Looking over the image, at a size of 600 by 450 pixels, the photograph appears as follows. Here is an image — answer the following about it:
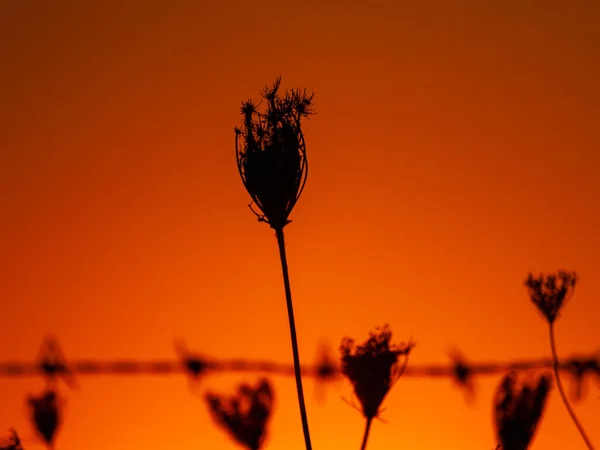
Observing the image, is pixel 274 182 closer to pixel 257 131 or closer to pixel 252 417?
pixel 257 131

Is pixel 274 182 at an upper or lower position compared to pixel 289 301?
upper

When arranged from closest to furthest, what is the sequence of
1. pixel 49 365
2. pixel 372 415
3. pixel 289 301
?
pixel 49 365, pixel 372 415, pixel 289 301

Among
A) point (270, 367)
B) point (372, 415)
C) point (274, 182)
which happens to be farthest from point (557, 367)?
point (274, 182)

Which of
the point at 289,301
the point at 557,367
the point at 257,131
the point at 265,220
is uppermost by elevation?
the point at 257,131

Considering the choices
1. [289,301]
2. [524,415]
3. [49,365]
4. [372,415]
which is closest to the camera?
[49,365]

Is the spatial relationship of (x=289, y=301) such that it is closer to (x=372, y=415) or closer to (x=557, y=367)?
(x=372, y=415)

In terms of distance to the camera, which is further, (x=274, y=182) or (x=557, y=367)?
(x=274, y=182)

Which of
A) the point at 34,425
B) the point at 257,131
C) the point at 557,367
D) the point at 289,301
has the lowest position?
the point at 34,425

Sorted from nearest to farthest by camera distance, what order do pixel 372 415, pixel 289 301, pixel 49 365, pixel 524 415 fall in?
pixel 49 365 < pixel 524 415 < pixel 372 415 < pixel 289 301

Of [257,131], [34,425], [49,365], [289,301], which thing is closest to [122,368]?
[49,365]
